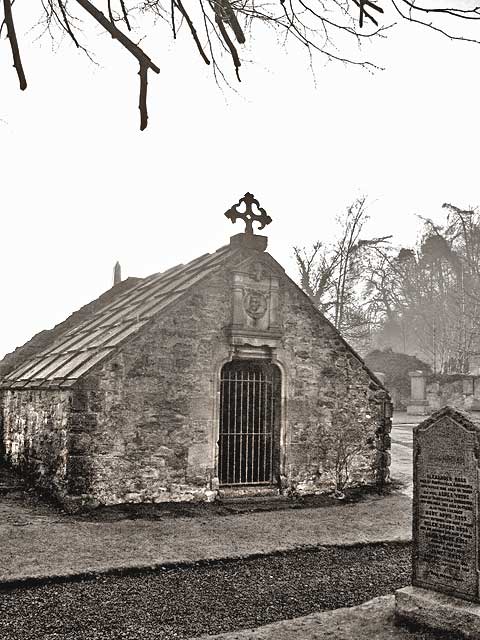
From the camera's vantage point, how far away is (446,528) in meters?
5.49

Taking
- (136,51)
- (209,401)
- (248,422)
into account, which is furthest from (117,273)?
(136,51)

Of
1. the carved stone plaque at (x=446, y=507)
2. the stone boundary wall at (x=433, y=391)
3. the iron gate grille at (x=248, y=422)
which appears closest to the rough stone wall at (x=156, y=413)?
the iron gate grille at (x=248, y=422)

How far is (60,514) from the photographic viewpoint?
9.45 meters

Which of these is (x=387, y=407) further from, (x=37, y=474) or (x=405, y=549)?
(x=37, y=474)

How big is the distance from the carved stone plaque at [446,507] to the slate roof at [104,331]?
5849 mm

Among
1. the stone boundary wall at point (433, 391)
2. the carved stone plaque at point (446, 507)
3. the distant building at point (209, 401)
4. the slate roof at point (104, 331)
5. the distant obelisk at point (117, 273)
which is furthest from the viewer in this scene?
the stone boundary wall at point (433, 391)

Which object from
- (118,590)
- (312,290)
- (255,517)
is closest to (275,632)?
(118,590)

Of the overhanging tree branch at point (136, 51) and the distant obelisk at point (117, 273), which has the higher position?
the distant obelisk at point (117, 273)

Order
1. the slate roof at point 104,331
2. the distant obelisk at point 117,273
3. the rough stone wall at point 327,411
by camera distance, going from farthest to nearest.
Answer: the distant obelisk at point 117,273 → the rough stone wall at point 327,411 → the slate roof at point 104,331

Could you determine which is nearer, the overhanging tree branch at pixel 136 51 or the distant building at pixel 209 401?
the overhanging tree branch at pixel 136 51

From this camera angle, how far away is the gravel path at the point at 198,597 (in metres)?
5.43

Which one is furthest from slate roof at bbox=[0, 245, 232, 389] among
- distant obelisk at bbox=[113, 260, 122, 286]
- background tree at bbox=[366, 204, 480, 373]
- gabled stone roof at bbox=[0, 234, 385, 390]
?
background tree at bbox=[366, 204, 480, 373]

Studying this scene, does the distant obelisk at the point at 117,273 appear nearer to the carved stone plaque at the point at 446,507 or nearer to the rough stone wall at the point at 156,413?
the rough stone wall at the point at 156,413

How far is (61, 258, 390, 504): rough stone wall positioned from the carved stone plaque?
5364mm
